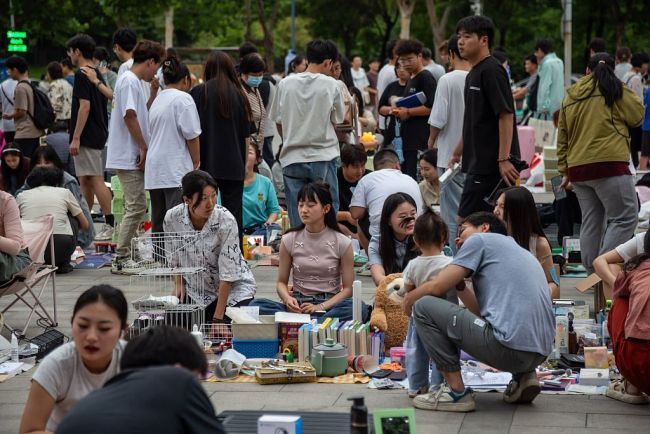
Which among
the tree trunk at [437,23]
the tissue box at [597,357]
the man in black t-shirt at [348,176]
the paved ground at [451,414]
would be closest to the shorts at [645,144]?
the man in black t-shirt at [348,176]

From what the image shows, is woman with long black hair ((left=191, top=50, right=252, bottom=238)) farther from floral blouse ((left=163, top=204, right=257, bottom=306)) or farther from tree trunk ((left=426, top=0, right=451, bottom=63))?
tree trunk ((left=426, top=0, right=451, bottom=63))

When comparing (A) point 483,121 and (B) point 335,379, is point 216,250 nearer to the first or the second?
(B) point 335,379

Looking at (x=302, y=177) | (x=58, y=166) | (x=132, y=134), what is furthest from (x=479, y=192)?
(x=58, y=166)

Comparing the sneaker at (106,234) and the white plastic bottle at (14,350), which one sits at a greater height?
the sneaker at (106,234)

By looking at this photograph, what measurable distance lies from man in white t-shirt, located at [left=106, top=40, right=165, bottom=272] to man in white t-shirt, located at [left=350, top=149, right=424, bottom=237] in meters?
1.91

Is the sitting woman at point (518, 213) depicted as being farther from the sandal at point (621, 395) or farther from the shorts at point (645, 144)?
the shorts at point (645, 144)

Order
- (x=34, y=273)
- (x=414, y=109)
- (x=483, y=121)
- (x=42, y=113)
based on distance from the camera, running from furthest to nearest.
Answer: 1. (x=42, y=113)
2. (x=414, y=109)
3. (x=483, y=121)
4. (x=34, y=273)

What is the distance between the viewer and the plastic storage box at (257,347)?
274 inches

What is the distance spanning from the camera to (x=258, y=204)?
1086cm

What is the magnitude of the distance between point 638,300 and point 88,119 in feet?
21.8

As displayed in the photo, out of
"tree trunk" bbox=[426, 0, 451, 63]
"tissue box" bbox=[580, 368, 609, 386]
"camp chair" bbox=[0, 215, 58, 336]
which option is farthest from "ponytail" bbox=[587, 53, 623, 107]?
"tree trunk" bbox=[426, 0, 451, 63]

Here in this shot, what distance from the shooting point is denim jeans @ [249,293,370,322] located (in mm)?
7333

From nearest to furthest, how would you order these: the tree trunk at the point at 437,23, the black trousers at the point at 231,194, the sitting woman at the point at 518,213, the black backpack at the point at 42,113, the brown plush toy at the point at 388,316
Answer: the sitting woman at the point at 518,213 → the brown plush toy at the point at 388,316 → the black trousers at the point at 231,194 → the black backpack at the point at 42,113 → the tree trunk at the point at 437,23

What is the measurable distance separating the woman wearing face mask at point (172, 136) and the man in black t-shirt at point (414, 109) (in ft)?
8.90
